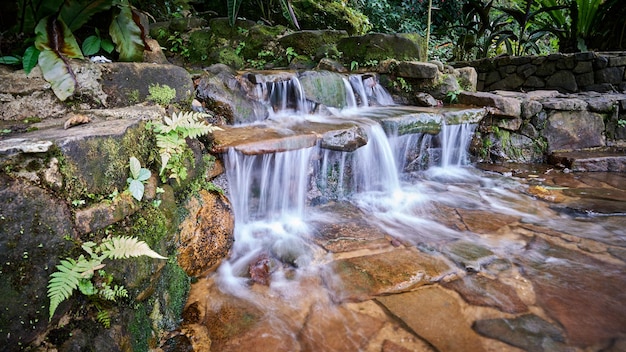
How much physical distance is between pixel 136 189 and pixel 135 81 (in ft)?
4.34

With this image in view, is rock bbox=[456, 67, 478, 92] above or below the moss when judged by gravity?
above

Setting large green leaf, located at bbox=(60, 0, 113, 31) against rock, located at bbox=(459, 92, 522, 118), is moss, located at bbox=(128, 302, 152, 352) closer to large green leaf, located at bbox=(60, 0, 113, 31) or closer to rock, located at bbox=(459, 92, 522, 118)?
large green leaf, located at bbox=(60, 0, 113, 31)

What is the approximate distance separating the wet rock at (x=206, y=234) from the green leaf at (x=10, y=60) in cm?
158

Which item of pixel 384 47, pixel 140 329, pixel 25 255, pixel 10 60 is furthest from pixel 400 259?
pixel 384 47

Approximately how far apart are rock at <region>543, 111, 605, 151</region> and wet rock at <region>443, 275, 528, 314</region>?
431 centimetres

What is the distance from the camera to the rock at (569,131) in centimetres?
555

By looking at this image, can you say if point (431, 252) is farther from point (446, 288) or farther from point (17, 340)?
point (17, 340)

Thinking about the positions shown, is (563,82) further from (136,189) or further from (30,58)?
(30,58)

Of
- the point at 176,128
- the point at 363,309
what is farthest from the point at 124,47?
the point at 363,309

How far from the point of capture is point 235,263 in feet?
9.00

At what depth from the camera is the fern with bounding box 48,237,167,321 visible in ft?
4.47

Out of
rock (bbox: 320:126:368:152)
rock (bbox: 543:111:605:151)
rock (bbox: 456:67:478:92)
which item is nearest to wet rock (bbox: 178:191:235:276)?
rock (bbox: 320:126:368:152)

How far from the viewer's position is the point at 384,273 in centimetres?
250

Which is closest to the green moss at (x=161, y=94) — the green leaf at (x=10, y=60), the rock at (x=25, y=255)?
the green leaf at (x=10, y=60)
